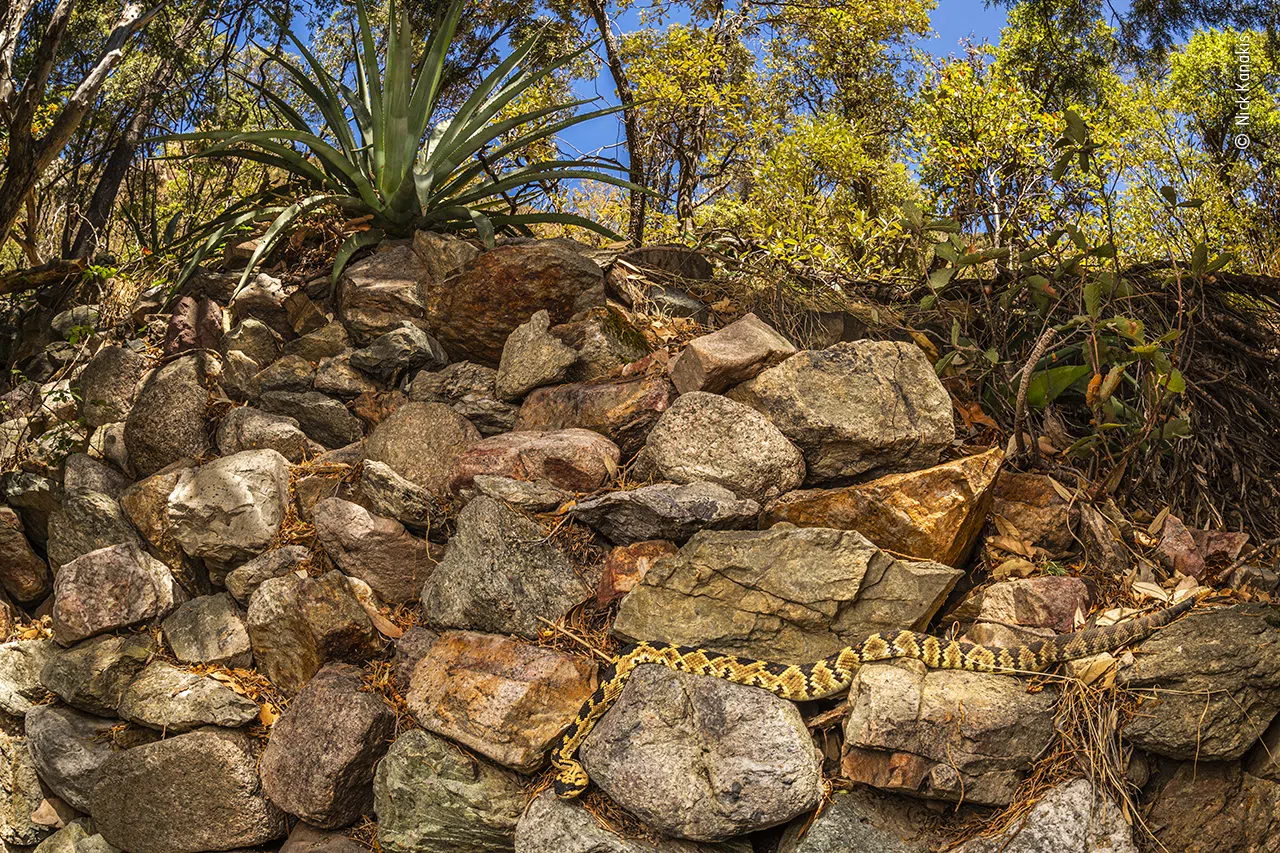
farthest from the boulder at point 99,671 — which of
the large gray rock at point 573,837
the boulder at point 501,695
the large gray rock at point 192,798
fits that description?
the large gray rock at point 573,837

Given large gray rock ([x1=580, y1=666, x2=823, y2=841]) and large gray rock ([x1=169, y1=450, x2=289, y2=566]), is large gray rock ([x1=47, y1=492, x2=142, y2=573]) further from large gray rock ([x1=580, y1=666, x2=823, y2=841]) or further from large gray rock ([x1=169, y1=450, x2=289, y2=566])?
large gray rock ([x1=580, y1=666, x2=823, y2=841])

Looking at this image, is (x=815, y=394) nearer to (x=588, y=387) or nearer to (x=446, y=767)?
(x=588, y=387)

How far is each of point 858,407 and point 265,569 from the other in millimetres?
3353

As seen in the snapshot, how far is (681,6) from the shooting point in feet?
41.6

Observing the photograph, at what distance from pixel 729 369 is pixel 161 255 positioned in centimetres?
457

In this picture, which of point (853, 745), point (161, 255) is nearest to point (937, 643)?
point (853, 745)

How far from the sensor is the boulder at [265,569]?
5.80 m

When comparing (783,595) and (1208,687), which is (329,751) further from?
(1208,687)

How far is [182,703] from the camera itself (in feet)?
18.4

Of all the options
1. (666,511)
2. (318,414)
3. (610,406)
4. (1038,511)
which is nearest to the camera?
(666,511)

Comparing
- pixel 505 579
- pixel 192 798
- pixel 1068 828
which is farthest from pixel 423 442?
pixel 1068 828

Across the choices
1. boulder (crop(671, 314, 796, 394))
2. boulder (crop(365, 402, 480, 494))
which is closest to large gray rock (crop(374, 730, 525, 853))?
boulder (crop(365, 402, 480, 494))

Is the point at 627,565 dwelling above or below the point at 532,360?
below

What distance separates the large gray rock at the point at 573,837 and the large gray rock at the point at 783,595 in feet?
2.65
